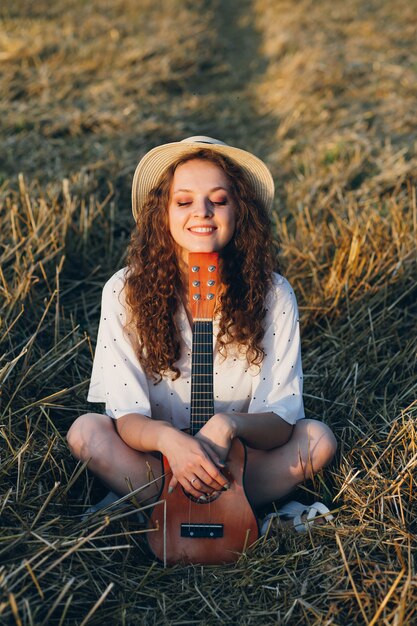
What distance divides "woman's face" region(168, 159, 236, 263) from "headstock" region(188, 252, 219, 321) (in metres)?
0.03

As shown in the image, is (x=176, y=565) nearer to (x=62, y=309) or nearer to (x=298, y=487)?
(x=298, y=487)

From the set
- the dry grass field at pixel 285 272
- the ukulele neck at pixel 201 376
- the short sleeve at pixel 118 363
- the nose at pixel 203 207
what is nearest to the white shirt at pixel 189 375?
the short sleeve at pixel 118 363

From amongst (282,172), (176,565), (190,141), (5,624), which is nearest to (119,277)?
(190,141)

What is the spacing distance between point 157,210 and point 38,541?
48.9 inches

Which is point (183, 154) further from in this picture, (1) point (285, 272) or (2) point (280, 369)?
(1) point (285, 272)

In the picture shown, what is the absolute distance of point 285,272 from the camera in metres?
3.82

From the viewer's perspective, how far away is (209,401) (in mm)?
2326

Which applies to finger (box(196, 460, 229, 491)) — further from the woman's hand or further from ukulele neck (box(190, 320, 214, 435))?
ukulele neck (box(190, 320, 214, 435))

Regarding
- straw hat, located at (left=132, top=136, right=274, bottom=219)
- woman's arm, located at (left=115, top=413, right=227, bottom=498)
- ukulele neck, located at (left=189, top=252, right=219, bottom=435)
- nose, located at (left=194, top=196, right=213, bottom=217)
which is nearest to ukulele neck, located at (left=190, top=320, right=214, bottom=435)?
ukulele neck, located at (left=189, top=252, right=219, bottom=435)

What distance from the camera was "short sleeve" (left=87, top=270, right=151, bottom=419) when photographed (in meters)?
2.42

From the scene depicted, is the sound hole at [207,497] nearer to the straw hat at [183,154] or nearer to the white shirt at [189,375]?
the white shirt at [189,375]

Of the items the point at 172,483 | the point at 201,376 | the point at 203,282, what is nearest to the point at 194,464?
the point at 172,483

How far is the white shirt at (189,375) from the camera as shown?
243cm

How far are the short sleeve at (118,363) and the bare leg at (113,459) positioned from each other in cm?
9
